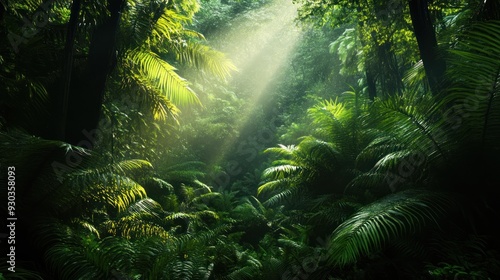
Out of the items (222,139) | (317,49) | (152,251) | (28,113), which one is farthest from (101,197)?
(317,49)

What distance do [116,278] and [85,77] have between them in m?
3.53

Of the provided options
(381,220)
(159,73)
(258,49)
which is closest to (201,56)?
(159,73)

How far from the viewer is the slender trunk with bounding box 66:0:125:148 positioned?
235 inches

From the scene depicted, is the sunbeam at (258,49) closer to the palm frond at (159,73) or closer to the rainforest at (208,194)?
the palm frond at (159,73)

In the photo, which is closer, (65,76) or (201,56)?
(65,76)

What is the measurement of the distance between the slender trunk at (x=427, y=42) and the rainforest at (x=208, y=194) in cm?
2

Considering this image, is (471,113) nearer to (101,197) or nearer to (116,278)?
(116,278)

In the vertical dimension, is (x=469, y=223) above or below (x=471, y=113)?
below

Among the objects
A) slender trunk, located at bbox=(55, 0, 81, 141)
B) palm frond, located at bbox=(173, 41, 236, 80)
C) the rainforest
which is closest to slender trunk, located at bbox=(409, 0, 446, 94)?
the rainforest

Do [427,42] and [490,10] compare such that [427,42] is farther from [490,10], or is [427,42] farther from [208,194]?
[208,194]

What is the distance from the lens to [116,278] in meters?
3.64

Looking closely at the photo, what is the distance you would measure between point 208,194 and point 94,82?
18.1ft

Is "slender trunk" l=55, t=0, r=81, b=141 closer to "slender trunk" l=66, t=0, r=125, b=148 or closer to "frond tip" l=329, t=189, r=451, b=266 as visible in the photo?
"slender trunk" l=66, t=0, r=125, b=148

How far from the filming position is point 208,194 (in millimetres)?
10828
